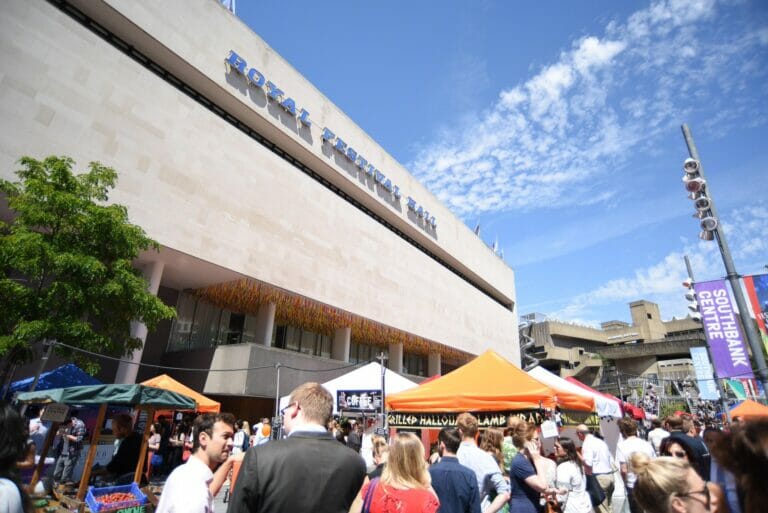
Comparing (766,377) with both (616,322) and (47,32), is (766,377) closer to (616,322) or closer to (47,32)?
(47,32)

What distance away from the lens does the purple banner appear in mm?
8305

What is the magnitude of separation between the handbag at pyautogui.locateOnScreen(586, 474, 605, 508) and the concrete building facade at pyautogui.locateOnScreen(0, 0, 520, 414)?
1062cm

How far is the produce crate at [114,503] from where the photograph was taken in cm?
557

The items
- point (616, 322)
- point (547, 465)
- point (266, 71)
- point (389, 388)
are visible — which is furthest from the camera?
point (616, 322)

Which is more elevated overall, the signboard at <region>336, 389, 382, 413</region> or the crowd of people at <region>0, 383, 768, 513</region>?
the signboard at <region>336, 389, 382, 413</region>

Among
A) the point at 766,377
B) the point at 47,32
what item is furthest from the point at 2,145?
the point at 766,377

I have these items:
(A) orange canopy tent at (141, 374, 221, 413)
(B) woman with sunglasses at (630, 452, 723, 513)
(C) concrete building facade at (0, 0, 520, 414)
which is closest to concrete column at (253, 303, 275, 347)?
(C) concrete building facade at (0, 0, 520, 414)

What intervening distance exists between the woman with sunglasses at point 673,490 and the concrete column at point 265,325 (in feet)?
64.2

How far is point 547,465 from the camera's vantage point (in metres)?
5.19

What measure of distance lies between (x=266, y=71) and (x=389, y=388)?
18.1 meters

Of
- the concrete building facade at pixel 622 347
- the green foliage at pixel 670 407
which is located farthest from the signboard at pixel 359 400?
the concrete building facade at pixel 622 347

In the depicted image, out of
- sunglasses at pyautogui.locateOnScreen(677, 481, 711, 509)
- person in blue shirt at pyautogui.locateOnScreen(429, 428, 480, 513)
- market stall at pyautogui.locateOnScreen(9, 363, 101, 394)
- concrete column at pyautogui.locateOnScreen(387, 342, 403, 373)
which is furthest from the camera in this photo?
concrete column at pyautogui.locateOnScreen(387, 342, 403, 373)

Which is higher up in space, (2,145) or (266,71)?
(266,71)

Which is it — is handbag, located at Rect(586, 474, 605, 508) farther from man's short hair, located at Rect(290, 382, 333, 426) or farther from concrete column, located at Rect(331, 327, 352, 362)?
concrete column, located at Rect(331, 327, 352, 362)
